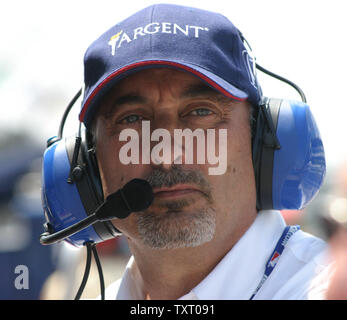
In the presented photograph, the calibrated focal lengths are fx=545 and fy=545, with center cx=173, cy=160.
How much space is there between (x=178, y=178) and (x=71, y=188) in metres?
0.44

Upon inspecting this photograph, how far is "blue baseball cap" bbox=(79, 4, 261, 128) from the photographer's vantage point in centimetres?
178

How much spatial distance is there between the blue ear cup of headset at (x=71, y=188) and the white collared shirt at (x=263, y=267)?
0.46 meters

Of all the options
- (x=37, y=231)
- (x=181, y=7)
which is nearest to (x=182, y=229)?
(x=181, y=7)

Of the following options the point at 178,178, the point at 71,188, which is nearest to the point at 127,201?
the point at 178,178

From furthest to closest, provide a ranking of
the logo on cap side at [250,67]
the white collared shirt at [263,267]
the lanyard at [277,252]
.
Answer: the logo on cap side at [250,67], the lanyard at [277,252], the white collared shirt at [263,267]

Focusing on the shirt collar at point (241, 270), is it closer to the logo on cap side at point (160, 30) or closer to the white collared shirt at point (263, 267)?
the white collared shirt at point (263, 267)

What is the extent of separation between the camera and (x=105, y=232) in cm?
205

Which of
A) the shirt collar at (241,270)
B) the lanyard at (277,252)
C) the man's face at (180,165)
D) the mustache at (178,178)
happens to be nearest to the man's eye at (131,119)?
the man's face at (180,165)

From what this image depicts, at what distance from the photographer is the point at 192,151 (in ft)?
5.91

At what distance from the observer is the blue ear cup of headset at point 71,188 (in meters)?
1.97

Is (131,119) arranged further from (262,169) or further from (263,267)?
(263,267)

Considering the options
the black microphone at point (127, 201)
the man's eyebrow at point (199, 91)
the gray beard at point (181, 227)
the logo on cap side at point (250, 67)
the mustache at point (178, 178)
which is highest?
the logo on cap side at point (250, 67)

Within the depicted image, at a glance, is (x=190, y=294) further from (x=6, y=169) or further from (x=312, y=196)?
(x=6, y=169)

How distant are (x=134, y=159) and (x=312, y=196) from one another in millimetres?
641
